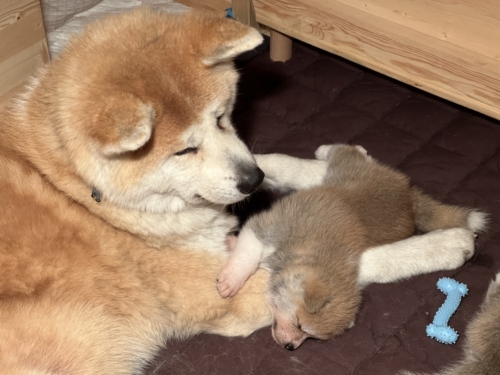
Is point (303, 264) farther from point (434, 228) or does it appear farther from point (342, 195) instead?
point (434, 228)

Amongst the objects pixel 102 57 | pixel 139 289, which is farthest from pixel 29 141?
pixel 139 289

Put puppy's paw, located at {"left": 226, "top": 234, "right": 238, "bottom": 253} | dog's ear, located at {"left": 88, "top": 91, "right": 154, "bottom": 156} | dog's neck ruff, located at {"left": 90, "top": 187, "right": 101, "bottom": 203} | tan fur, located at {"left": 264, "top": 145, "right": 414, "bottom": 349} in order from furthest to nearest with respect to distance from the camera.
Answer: puppy's paw, located at {"left": 226, "top": 234, "right": 238, "bottom": 253}, tan fur, located at {"left": 264, "top": 145, "right": 414, "bottom": 349}, dog's neck ruff, located at {"left": 90, "top": 187, "right": 101, "bottom": 203}, dog's ear, located at {"left": 88, "top": 91, "right": 154, "bottom": 156}

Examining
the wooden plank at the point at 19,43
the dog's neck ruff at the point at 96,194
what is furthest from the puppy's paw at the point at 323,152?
the wooden plank at the point at 19,43

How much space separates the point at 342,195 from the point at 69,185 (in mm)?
950

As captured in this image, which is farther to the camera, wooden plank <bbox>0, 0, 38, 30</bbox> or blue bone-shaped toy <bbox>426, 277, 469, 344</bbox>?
wooden plank <bbox>0, 0, 38, 30</bbox>

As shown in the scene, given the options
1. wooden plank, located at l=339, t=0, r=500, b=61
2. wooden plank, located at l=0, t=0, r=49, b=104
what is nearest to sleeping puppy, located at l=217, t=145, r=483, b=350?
wooden plank, located at l=339, t=0, r=500, b=61

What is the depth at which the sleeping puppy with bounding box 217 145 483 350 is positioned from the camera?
6.86ft

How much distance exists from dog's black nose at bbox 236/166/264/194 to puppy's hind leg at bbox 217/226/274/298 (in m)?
0.29

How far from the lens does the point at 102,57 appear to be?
1.85 meters

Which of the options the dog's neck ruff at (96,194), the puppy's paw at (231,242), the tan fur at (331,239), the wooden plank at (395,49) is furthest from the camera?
the wooden plank at (395,49)

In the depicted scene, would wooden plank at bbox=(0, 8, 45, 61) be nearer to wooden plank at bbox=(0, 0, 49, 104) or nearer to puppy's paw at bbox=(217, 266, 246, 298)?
wooden plank at bbox=(0, 0, 49, 104)

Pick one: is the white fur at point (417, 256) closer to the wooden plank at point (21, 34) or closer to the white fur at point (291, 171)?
the white fur at point (291, 171)

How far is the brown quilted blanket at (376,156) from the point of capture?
218 cm

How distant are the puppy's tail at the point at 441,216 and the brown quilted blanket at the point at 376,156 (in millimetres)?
87
